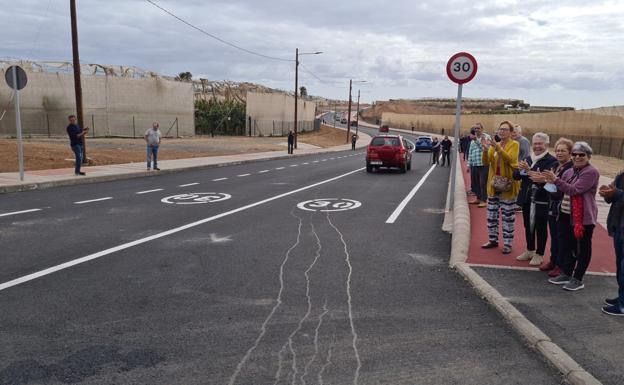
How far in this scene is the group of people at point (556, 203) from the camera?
4742 mm

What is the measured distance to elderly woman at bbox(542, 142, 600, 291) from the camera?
197 inches

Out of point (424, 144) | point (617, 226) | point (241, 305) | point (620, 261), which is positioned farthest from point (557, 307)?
point (424, 144)

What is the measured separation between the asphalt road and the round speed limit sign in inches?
114

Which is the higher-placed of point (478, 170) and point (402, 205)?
point (478, 170)

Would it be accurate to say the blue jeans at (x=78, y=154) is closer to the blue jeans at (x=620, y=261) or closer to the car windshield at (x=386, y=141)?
the car windshield at (x=386, y=141)

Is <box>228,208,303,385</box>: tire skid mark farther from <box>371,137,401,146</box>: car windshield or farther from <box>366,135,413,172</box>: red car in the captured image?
<box>371,137,401,146</box>: car windshield

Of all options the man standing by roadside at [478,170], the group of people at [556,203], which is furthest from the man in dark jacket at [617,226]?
the man standing by roadside at [478,170]

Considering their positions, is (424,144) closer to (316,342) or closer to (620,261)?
(620,261)

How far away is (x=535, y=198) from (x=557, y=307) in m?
1.58

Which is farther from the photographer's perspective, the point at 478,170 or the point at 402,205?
the point at 402,205

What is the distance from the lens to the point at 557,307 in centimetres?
475

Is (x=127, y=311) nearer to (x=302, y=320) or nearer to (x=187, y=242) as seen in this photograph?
(x=302, y=320)

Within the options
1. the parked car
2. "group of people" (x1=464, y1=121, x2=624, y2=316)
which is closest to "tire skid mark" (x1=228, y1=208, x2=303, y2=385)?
"group of people" (x1=464, y1=121, x2=624, y2=316)

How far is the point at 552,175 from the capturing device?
5125 millimetres
